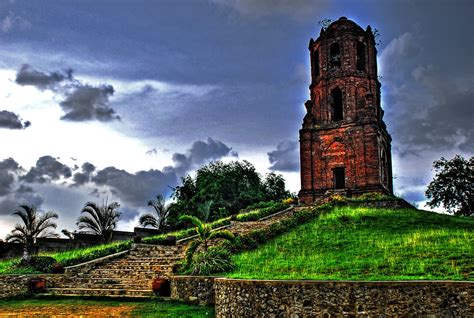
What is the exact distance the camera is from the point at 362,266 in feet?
45.9

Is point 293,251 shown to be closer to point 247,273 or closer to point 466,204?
point 247,273

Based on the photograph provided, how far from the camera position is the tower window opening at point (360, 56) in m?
36.6

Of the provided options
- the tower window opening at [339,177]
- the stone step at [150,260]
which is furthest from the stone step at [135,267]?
the tower window opening at [339,177]

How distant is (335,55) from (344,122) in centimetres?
583

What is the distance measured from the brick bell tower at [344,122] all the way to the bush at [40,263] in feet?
59.4

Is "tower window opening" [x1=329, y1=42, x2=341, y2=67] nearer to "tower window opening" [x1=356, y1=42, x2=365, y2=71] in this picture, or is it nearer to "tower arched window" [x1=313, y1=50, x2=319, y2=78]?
"tower arched window" [x1=313, y1=50, x2=319, y2=78]

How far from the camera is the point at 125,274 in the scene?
19328mm

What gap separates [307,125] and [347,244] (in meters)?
18.5

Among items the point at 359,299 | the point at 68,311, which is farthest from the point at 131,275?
the point at 359,299

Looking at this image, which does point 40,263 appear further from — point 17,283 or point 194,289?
point 194,289

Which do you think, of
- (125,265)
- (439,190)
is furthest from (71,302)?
(439,190)

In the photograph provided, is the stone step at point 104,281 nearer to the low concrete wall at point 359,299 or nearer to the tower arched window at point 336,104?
the low concrete wall at point 359,299

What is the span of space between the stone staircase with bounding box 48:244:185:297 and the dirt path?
1582 mm

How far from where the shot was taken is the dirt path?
1381cm
